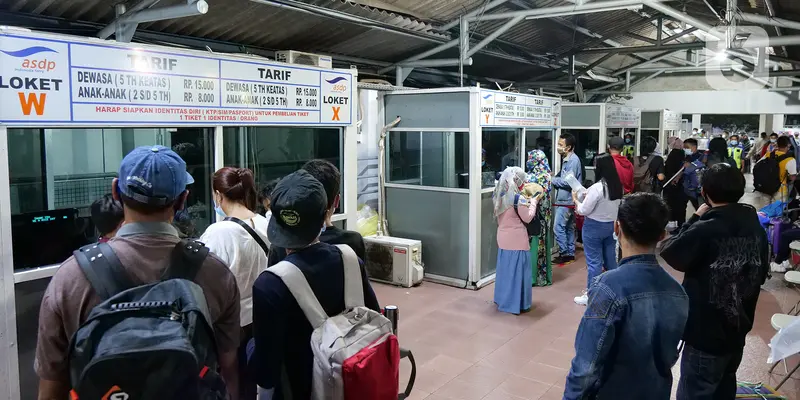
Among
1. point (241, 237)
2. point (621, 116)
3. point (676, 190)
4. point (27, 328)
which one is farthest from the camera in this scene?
point (621, 116)

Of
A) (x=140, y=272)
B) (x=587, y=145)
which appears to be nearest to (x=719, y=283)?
(x=140, y=272)

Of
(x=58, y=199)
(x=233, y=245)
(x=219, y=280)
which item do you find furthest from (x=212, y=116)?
(x=219, y=280)

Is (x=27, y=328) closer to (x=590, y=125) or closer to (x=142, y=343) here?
(x=142, y=343)

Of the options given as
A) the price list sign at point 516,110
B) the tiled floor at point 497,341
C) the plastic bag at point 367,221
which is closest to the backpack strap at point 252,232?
the tiled floor at point 497,341

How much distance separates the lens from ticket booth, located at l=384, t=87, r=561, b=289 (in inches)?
244

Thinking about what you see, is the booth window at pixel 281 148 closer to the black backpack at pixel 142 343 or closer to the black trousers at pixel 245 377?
the black trousers at pixel 245 377

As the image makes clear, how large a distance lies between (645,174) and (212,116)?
283 inches

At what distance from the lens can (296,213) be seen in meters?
1.88

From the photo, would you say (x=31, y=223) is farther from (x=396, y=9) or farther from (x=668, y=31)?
(x=668, y=31)

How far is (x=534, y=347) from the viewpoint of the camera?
467cm

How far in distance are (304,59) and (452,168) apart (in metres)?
2.17

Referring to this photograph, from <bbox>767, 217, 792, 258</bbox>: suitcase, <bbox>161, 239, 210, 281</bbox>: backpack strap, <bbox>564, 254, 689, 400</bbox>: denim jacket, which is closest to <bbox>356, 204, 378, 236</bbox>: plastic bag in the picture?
<bbox>767, 217, 792, 258</bbox>: suitcase

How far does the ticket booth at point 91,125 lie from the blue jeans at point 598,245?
2.56 m

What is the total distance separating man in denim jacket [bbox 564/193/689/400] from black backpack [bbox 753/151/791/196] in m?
7.78
